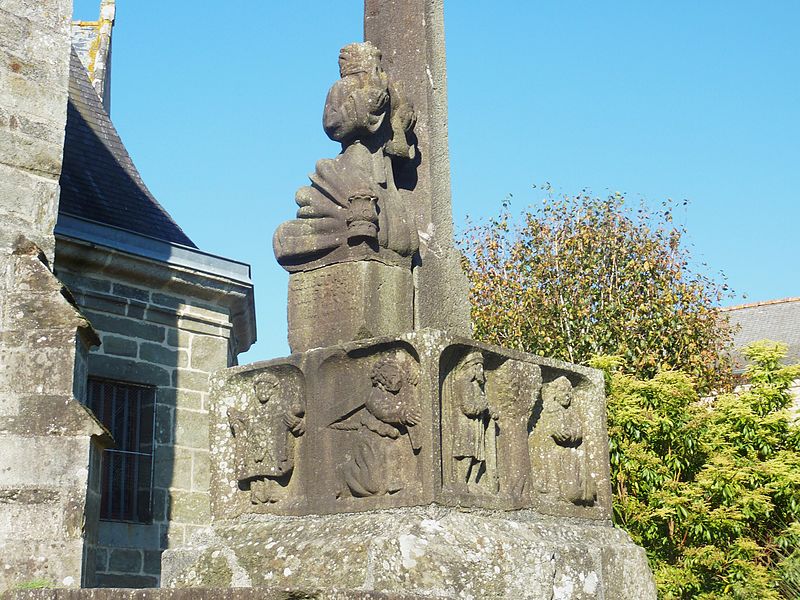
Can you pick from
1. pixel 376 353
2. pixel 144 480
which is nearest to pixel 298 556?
pixel 376 353

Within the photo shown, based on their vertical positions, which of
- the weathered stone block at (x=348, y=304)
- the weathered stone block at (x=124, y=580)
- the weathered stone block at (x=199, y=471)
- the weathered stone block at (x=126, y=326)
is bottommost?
the weathered stone block at (x=124, y=580)

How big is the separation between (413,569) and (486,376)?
893 millimetres

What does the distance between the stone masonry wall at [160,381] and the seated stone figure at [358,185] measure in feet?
18.8

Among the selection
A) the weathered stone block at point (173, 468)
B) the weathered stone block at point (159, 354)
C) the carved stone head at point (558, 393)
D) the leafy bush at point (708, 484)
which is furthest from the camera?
the leafy bush at point (708, 484)

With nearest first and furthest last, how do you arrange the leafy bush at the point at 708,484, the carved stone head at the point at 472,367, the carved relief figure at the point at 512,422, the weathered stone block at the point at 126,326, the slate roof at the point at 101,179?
the carved stone head at the point at 472,367 < the carved relief figure at the point at 512,422 < the weathered stone block at the point at 126,326 < the slate roof at the point at 101,179 < the leafy bush at the point at 708,484

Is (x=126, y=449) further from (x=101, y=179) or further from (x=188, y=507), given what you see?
(x=101, y=179)

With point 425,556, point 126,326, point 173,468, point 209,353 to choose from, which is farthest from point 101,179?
point 425,556

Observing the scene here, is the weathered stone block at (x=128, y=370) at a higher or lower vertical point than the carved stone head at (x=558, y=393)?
higher

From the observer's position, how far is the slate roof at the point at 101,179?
426 inches

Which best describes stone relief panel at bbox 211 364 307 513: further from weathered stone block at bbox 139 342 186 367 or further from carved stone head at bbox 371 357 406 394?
weathered stone block at bbox 139 342 186 367

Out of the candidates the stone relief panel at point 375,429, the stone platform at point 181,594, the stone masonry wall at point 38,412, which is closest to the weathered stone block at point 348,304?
the stone relief panel at point 375,429

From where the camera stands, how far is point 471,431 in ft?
14.1

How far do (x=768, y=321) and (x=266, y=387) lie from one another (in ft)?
92.7

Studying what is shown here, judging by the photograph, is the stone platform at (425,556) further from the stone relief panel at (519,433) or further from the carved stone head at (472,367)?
the carved stone head at (472,367)
